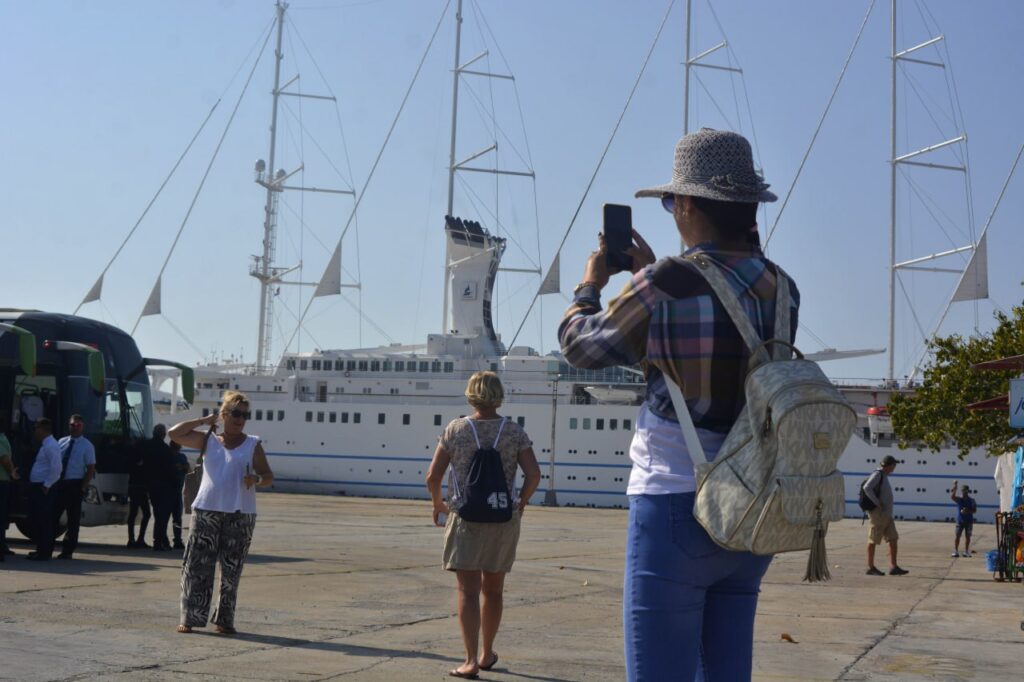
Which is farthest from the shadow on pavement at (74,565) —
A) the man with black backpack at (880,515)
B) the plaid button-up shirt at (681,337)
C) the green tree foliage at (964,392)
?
the green tree foliage at (964,392)

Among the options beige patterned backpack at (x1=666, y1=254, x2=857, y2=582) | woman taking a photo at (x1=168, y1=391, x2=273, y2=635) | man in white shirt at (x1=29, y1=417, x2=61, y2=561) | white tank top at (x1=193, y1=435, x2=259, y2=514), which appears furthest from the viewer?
man in white shirt at (x1=29, y1=417, x2=61, y2=561)

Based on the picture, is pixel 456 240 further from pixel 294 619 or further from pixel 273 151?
pixel 294 619

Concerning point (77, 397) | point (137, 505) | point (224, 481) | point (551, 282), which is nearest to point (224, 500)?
point (224, 481)

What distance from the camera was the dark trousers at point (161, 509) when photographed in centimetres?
1112

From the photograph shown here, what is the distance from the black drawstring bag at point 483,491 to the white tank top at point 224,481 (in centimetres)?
145

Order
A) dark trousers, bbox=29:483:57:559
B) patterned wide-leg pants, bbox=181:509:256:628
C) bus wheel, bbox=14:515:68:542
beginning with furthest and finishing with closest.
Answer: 1. bus wheel, bbox=14:515:68:542
2. dark trousers, bbox=29:483:57:559
3. patterned wide-leg pants, bbox=181:509:256:628

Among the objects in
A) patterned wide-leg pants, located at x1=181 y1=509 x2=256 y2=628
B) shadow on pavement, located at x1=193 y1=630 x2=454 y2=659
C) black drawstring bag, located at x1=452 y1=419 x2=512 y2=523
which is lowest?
shadow on pavement, located at x1=193 y1=630 x2=454 y2=659

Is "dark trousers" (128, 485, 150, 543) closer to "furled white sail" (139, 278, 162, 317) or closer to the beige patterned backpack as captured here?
the beige patterned backpack

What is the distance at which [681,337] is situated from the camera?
93.7 inches

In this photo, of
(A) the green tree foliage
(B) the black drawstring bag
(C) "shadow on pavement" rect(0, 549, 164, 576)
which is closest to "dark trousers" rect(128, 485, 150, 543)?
(C) "shadow on pavement" rect(0, 549, 164, 576)

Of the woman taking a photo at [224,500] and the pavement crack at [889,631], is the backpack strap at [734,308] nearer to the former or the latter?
the pavement crack at [889,631]

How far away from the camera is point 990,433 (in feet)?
69.3

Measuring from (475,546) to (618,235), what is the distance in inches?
97.3

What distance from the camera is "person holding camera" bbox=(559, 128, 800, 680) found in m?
2.32
